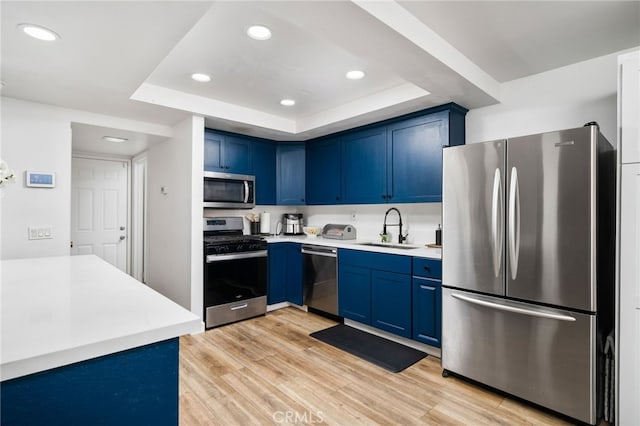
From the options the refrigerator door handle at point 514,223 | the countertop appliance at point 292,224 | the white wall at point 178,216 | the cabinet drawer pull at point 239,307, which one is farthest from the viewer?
the countertop appliance at point 292,224

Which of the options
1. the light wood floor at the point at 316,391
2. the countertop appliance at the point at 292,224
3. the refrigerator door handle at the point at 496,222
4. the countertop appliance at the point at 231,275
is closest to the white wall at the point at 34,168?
the countertop appliance at the point at 231,275

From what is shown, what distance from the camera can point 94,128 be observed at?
3438mm

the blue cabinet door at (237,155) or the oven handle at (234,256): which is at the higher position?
the blue cabinet door at (237,155)

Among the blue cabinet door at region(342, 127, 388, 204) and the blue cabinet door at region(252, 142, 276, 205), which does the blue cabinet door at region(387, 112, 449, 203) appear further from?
the blue cabinet door at region(252, 142, 276, 205)

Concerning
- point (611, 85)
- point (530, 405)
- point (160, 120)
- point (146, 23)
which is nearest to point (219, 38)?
point (146, 23)

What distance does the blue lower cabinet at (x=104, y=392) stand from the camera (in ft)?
2.53

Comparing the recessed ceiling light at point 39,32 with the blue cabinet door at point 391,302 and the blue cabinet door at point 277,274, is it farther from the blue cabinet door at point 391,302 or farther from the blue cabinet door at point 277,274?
the blue cabinet door at point 391,302

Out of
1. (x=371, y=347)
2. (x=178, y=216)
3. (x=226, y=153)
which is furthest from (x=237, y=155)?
(x=371, y=347)

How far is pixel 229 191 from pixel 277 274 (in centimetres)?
114

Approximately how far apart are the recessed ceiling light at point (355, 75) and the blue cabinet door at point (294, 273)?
6.58ft

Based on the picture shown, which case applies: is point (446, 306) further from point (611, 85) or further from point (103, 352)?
point (103, 352)

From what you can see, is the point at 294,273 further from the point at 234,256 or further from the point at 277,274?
the point at 234,256

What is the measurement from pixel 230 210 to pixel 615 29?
387 cm

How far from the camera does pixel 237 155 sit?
4.02 m
